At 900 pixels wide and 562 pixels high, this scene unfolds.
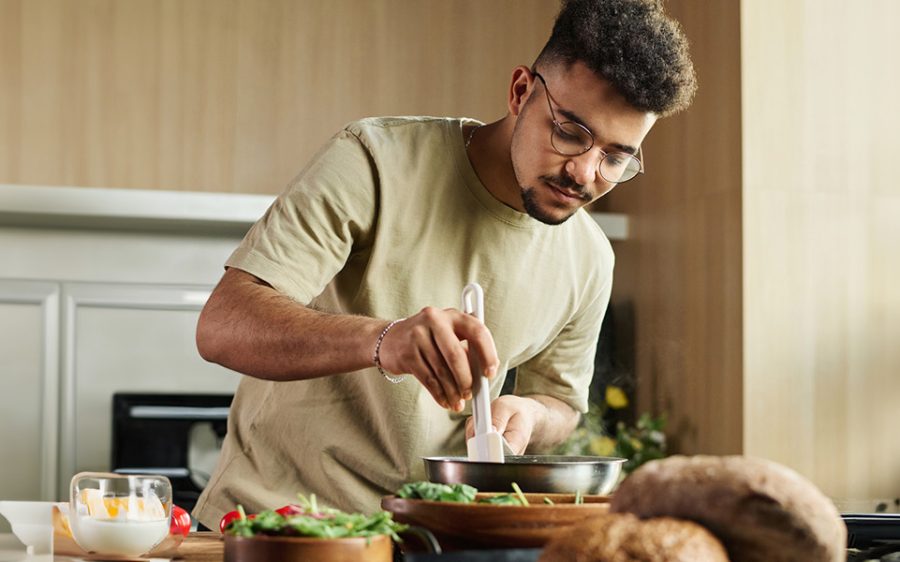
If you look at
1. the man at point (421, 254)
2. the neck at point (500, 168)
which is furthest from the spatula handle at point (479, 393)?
the neck at point (500, 168)

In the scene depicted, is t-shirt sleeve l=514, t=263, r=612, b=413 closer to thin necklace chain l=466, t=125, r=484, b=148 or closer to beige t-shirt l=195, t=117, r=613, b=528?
beige t-shirt l=195, t=117, r=613, b=528

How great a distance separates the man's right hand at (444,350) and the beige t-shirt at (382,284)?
0.35 meters

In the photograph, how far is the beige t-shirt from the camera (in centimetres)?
143

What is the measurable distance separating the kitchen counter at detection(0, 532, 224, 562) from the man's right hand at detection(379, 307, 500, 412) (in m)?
0.26

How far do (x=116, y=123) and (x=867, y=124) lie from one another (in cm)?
196

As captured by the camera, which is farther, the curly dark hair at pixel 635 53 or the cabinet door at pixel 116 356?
the cabinet door at pixel 116 356

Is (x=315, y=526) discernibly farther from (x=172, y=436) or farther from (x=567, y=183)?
(x=172, y=436)

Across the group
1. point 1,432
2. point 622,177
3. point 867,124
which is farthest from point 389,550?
point 1,432

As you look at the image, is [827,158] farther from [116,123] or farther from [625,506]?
[625,506]

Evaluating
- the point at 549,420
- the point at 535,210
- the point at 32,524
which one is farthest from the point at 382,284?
the point at 32,524

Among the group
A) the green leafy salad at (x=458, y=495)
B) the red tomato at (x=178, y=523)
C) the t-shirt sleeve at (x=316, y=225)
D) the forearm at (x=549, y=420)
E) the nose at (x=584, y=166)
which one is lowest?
the red tomato at (x=178, y=523)

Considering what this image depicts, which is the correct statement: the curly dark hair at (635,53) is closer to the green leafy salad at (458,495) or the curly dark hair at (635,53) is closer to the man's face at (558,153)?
the man's face at (558,153)

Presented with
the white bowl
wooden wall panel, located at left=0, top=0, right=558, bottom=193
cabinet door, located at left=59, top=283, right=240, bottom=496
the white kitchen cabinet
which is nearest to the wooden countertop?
the white bowl

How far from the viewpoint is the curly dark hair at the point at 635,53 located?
1.34m
